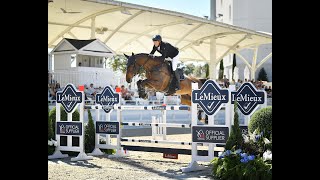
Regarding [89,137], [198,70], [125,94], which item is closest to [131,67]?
[89,137]

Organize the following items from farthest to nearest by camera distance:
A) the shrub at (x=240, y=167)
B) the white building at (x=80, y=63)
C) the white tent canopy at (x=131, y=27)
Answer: the white building at (x=80, y=63)
the white tent canopy at (x=131, y=27)
the shrub at (x=240, y=167)

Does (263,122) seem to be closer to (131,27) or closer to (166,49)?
(166,49)

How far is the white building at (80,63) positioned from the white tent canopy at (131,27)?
2.34 ft

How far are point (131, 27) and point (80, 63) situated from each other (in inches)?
111

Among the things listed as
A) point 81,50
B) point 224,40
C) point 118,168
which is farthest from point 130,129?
point 224,40

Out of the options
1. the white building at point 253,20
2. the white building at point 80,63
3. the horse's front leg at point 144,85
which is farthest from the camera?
the white building at point 253,20

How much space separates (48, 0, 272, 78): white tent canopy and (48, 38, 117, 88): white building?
28.1 inches

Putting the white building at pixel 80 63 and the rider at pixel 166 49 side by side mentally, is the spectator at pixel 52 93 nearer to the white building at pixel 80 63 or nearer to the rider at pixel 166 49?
the white building at pixel 80 63

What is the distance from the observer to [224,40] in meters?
22.3

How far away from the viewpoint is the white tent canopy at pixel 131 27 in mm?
14203

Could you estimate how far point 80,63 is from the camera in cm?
1606

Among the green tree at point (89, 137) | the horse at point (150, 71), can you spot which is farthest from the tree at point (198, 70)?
the green tree at point (89, 137)
